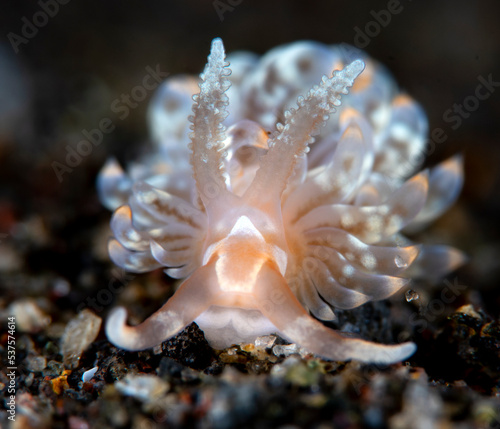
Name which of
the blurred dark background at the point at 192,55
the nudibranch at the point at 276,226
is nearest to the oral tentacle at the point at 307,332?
the nudibranch at the point at 276,226

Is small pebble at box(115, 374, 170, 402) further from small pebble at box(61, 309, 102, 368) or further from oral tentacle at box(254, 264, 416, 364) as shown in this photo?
small pebble at box(61, 309, 102, 368)

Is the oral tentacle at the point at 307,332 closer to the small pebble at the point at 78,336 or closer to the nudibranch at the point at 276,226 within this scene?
the nudibranch at the point at 276,226

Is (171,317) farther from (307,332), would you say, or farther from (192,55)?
(192,55)

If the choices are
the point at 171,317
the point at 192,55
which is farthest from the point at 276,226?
the point at 192,55

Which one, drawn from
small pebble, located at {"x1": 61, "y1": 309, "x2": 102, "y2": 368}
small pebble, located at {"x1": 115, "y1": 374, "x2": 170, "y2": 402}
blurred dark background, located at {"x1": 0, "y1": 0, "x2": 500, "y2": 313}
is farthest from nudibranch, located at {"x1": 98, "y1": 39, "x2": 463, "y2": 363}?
blurred dark background, located at {"x1": 0, "y1": 0, "x2": 500, "y2": 313}

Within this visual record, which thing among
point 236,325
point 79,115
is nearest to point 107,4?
point 79,115

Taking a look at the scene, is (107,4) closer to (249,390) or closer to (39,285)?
(39,285)
